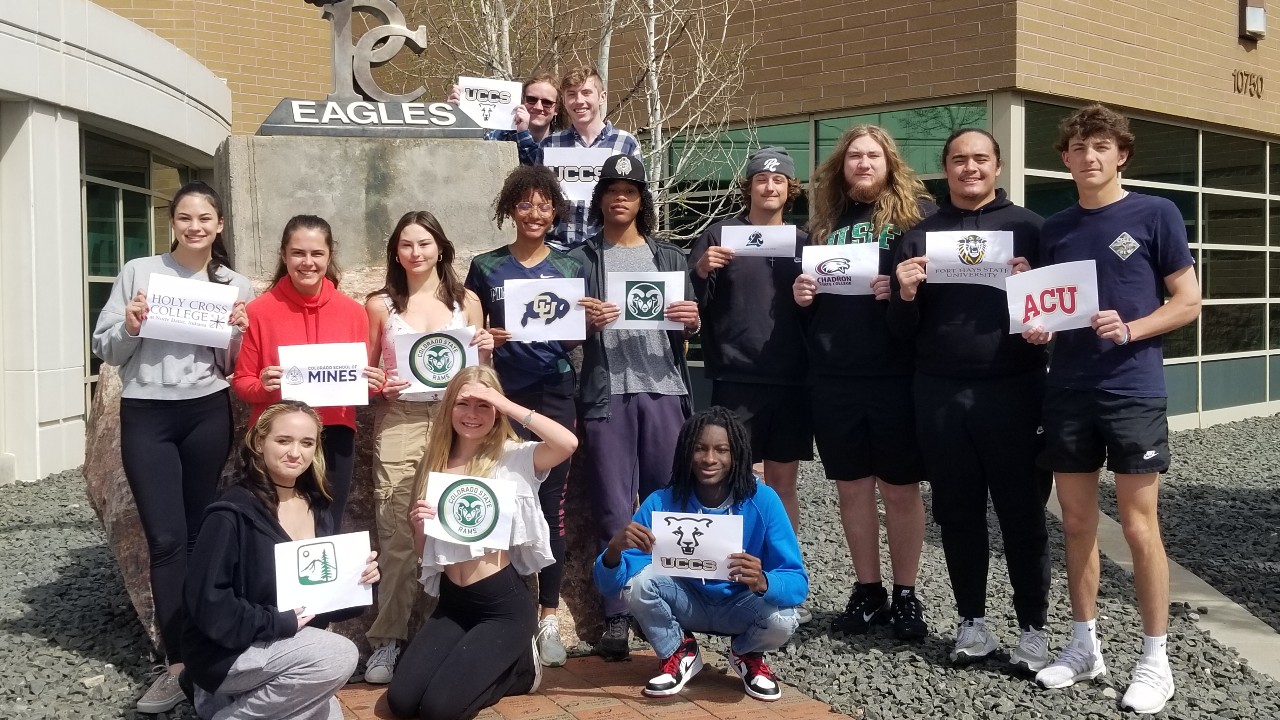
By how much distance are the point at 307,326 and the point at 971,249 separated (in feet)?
8.71

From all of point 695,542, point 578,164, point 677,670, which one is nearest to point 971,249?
point 695,542

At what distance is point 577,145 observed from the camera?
6.14 metres

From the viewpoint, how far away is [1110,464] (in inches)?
175

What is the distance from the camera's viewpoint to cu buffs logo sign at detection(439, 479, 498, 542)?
173 inches

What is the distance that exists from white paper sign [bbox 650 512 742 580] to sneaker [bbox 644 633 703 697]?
1.28 ft

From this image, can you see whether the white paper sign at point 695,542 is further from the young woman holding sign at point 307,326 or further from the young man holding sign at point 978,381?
the young woman holding sign at point 307,326

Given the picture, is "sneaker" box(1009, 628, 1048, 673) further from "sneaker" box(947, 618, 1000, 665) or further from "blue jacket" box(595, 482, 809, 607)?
"blue jacket" box(595, 482, 809, 607)

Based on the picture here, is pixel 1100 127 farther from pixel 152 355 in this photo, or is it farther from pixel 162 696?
pixel 162 696

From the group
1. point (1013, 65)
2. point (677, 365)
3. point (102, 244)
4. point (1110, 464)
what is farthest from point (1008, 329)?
point (102, 244)

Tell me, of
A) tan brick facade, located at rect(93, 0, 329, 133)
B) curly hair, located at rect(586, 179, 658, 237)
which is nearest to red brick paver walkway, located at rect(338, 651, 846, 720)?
curly hair, located at rect(586, 179, 658, 237)

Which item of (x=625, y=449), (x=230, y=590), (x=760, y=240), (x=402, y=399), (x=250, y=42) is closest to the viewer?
(x=230, y=590)

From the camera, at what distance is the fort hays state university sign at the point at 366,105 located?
5859 millimetres

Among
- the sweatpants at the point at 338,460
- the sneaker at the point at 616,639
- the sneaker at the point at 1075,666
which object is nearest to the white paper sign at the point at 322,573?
the sweatpants at the point at 338,460

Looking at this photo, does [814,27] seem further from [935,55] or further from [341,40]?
[341,40]
